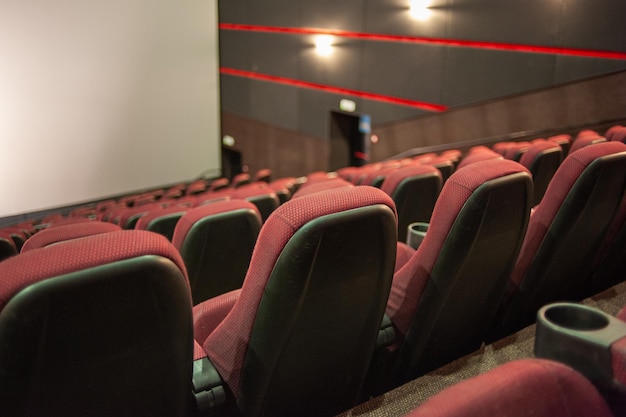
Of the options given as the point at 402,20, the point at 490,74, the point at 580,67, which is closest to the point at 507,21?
the point at 490,74

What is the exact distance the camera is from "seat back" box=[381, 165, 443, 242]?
1.00m

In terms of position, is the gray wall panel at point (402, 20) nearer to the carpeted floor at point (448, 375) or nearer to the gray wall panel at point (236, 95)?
the gray wall panel at point (236, 95)

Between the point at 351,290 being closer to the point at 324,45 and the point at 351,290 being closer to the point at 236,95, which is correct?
the point at 324,45

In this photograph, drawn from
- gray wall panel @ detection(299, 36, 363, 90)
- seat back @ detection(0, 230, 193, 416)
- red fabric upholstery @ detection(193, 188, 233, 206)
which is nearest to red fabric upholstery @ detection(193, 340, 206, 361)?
seat back @ detection(0, 230, 193, 416)

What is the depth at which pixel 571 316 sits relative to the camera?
45 centimetres

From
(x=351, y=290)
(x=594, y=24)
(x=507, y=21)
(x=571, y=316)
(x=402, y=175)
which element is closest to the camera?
(x=571, y=316)

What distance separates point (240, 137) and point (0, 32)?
61.8 inches

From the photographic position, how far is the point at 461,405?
28cm

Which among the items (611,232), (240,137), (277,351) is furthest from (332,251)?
(240,137)

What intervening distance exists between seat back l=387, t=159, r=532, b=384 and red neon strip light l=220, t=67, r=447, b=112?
2.13m

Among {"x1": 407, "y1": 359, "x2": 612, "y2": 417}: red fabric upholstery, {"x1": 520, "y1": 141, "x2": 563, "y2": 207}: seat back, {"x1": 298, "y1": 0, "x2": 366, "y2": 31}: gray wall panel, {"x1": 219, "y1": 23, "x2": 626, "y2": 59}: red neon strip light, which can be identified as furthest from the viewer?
{"x1": 298, "y1": 0, "x2": 366, "y2": 31}: gray wall panel

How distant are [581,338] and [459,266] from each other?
0.25 metres

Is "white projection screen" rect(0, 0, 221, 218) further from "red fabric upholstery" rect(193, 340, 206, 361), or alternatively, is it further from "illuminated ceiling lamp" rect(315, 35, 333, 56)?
"red fabric upholstery" rect(193, 340, 206, 361)

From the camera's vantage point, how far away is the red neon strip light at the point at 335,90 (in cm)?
283
